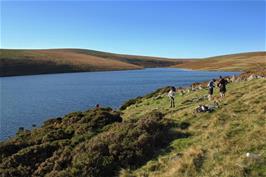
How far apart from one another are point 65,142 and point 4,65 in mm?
172751

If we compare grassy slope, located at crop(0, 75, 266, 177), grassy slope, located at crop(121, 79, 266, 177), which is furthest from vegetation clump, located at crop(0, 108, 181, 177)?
grassy slope, located at crop(121, 79, 266, 177)

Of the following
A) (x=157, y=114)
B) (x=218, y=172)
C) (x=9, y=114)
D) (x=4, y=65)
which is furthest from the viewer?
(x=4, y=65)

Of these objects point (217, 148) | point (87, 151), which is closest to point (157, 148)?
point (217, 148)

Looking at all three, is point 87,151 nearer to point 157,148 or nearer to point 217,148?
point 157,148

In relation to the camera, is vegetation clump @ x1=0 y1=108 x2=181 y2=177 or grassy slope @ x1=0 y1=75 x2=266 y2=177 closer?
grassy slope @ x1=0 y1=75 x2=266 y2=177

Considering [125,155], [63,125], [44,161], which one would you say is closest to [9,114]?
[63,125]

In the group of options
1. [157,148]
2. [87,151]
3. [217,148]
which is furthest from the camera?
[157,148]

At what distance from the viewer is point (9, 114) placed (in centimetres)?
5066

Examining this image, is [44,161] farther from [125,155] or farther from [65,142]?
[125,155]

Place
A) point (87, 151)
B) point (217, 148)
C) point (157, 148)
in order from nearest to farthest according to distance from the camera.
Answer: point (217, 148), point (87, 151), point (157, 148)

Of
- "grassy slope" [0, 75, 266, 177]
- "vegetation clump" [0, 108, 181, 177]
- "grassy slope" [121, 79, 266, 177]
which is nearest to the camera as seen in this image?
"grassy slope" [121, 79, 266, 177]

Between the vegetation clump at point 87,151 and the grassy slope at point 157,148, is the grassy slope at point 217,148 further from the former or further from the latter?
the vegetation clump at point 87,151

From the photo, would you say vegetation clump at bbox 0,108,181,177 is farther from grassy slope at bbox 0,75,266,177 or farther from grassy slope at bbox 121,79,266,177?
grassy slope at bbox 121,79,266,177

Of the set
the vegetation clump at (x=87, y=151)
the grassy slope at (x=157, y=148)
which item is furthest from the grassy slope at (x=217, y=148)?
the vegetation clump at (x=87, y=151)
